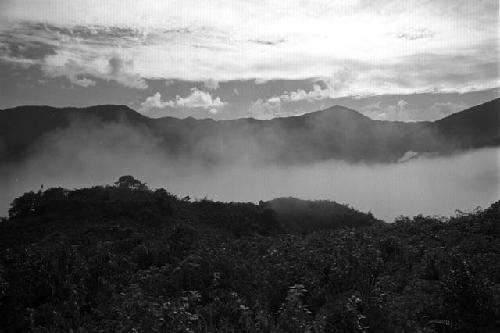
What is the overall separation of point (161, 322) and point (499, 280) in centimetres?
841

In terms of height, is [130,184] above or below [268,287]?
below

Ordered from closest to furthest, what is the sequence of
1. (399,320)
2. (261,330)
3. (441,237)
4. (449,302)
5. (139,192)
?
(261,330), (399,320), (449,302), (441,237), (139,192)

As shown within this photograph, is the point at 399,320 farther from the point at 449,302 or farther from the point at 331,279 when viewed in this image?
the point at 331,279

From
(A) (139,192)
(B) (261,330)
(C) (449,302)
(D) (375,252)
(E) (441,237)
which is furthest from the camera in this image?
(A) (139,192)

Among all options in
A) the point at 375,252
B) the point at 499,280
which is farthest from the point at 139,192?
the point at 499,280

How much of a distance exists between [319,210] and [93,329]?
5864 centimetres

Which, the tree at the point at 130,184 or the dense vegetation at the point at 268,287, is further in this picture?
the tree at the point at 130,184

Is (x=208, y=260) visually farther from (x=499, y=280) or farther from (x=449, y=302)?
(x=499, y=280)

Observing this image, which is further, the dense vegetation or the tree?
the tree

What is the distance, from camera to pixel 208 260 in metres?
11.4

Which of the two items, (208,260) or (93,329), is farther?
(208,260)

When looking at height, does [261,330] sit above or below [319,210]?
above

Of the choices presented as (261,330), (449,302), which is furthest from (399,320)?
(261,330)

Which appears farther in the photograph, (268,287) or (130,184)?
(130,184)
